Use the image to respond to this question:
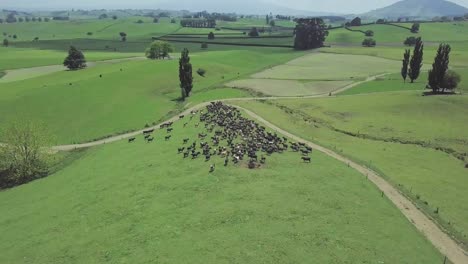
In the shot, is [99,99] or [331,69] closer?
[99,99]

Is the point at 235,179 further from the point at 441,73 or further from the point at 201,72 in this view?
the point at 201,72

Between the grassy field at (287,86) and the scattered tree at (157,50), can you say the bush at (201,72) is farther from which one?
the scattered tree at (157,50)

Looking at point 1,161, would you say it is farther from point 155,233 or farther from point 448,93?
point 448,93

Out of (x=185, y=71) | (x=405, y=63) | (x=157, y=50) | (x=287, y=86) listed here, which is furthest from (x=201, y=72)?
(x=405, y=63)

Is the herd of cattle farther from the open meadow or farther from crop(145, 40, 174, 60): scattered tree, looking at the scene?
crop(145, 40, 174, 60): scattered tree

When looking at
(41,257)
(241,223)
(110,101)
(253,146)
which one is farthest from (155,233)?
(110,101)

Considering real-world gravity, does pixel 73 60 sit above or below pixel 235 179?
below
